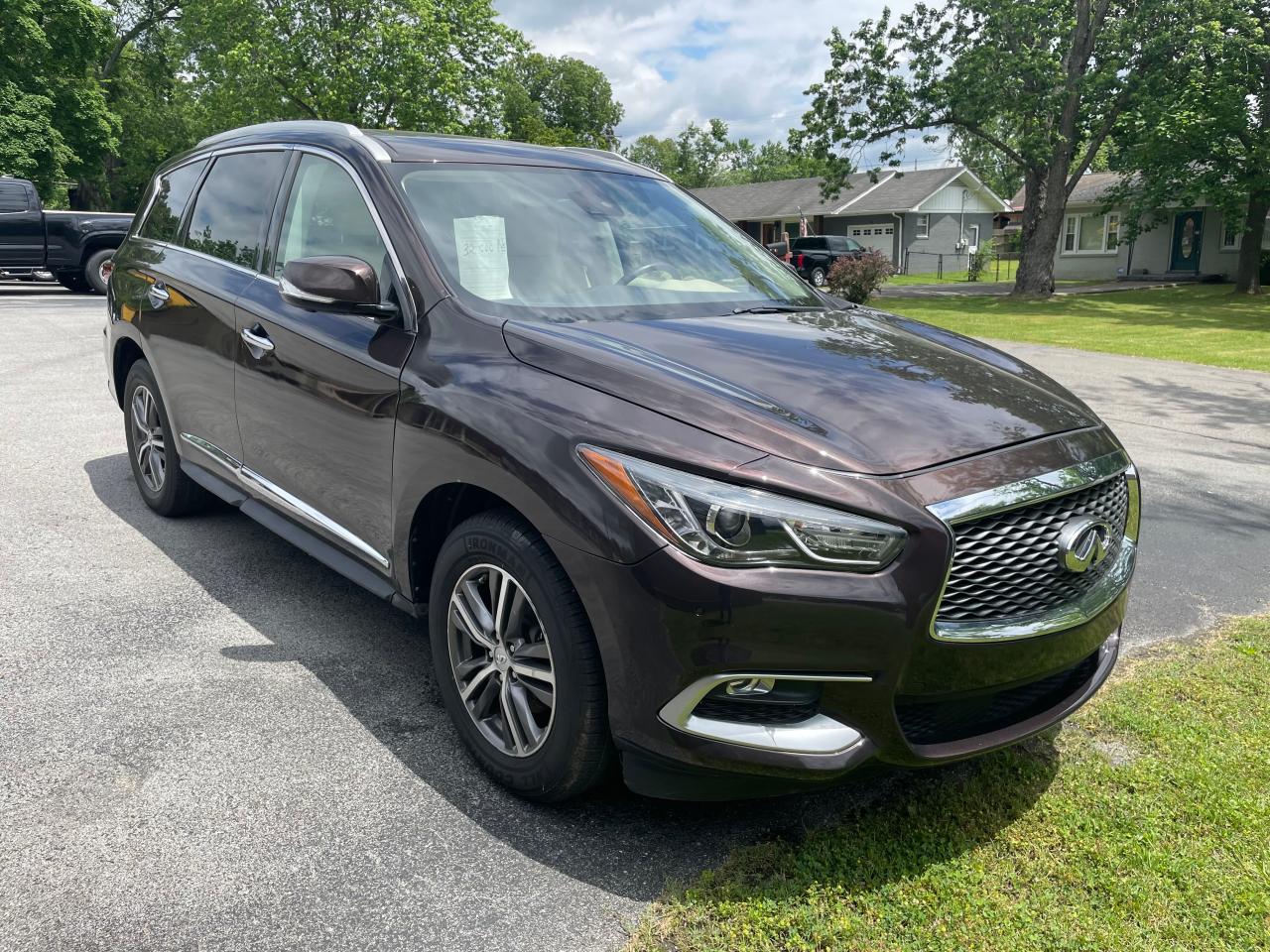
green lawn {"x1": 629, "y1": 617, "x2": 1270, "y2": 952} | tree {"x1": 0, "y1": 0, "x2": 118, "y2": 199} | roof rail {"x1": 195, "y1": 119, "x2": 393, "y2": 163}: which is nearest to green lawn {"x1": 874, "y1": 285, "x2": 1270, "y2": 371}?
green lawn {"x1": 629, "y1": 617, "x2": 1270, "y2": 952}

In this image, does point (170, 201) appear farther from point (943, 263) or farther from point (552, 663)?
point (943, 263)

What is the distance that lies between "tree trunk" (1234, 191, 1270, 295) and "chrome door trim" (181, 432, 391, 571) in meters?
29.3

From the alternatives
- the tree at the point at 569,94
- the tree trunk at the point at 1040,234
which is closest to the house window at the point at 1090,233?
the tree trunk at the point at 1040,234

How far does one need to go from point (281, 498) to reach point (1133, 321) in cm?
2139

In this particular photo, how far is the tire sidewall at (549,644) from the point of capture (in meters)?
2.57

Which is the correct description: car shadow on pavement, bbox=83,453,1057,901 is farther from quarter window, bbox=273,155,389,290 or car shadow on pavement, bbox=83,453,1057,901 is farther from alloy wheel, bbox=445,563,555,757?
quarter window, bbox=273,155,389,290

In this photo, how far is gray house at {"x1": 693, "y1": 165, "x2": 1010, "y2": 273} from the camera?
169 ft

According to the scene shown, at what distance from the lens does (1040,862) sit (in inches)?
105

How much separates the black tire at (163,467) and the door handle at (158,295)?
0.39 meters

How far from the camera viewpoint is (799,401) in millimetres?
2682

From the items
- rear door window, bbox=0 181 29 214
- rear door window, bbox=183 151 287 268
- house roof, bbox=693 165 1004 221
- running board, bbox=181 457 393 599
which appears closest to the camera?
running board, bbox=181 457 393 599

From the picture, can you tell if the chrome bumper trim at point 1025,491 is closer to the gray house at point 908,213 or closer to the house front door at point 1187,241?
the house front door at point 1187,241

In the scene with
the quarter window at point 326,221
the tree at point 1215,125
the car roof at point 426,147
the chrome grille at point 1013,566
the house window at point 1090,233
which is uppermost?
the tree at point 1215,125

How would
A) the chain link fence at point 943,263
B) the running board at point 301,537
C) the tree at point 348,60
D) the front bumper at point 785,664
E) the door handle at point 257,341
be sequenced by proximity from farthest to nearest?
the chain link fence at point 943,263
the tree at point 348,60
the door handle at point 257,341
the running board at point 301,537
the front bumper at point 785,664
